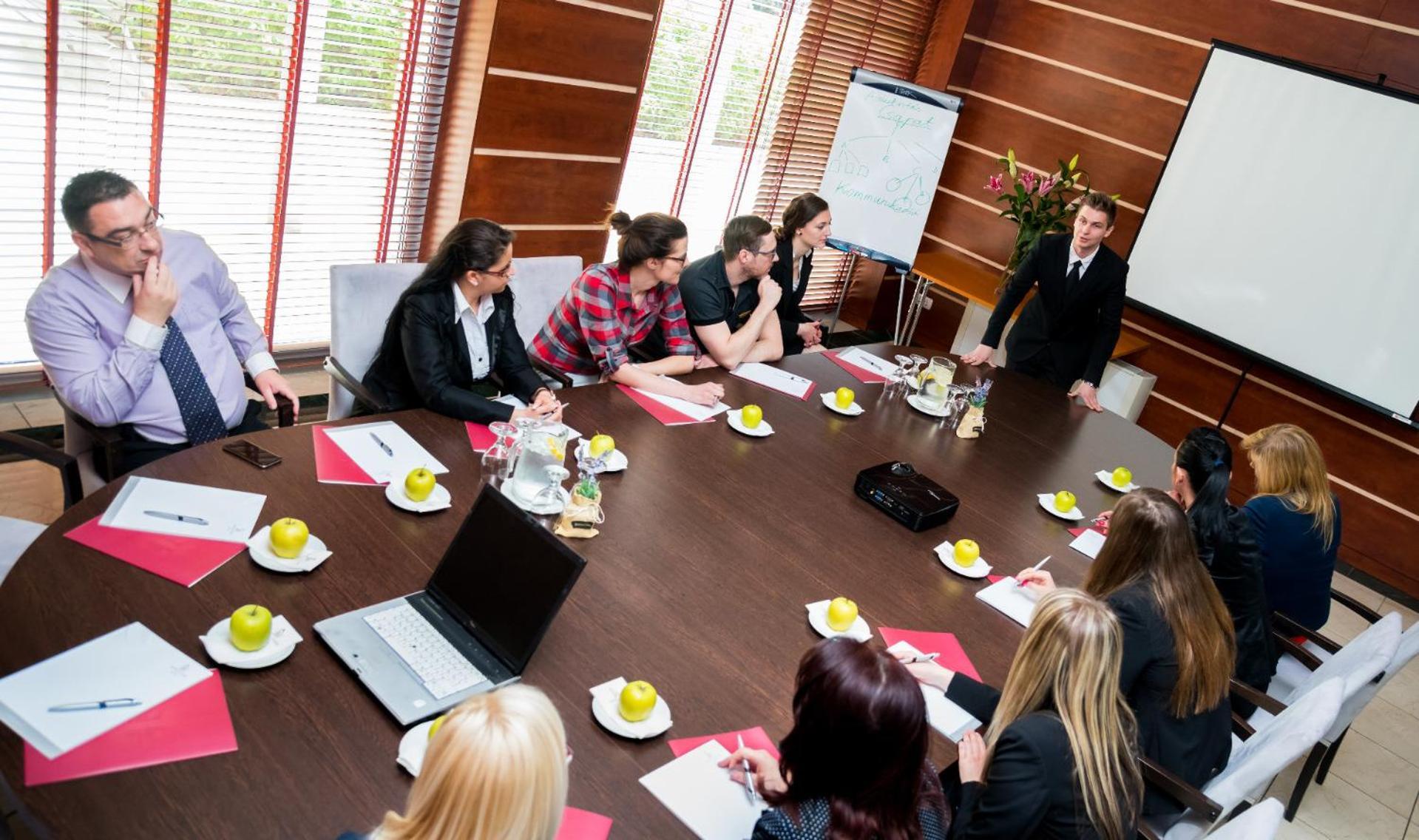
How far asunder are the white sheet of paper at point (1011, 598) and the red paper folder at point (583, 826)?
1359mm

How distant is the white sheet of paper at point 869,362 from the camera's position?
4211 millimetres

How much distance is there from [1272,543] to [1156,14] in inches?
156

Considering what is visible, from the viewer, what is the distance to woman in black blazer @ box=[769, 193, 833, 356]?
15.0 ft

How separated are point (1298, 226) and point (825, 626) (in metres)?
4.41

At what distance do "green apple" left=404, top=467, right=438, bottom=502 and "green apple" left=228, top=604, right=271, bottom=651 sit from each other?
1.96ft

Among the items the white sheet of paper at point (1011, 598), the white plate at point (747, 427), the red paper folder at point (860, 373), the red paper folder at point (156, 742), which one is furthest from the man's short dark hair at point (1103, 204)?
the red paper folder at point (156, 742)

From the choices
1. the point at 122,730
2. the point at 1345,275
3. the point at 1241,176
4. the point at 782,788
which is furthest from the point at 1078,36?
the point at 122,730

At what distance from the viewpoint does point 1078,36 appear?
20.9 feet

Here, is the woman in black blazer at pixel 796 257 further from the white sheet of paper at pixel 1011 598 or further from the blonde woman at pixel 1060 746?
the blonde woman at pixel 1060 746

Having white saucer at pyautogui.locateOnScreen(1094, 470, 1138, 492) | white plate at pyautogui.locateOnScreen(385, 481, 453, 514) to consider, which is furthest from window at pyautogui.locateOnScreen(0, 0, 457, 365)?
white saucer at pyautogui.locateOnScreen(1094, 470, 1138, 492)

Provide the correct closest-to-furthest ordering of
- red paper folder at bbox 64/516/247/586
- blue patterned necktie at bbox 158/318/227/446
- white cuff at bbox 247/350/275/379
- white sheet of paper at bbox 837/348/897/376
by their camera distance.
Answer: red paper folder at bbox 64/516/247/586 → blue patterned necktie at bbox 158/318/227/446 → white cuff at bbox 247/350/275/379 → white sheet of paper at bbox 837/348/897/376

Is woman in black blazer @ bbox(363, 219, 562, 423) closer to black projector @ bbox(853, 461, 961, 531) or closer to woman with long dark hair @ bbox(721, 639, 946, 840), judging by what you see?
black projector @ bbox(853, 461, 961, 531)

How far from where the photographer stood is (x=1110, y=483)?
12.2ft

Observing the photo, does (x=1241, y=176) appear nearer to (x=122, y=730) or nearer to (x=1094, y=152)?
(x=1094, y=152)
